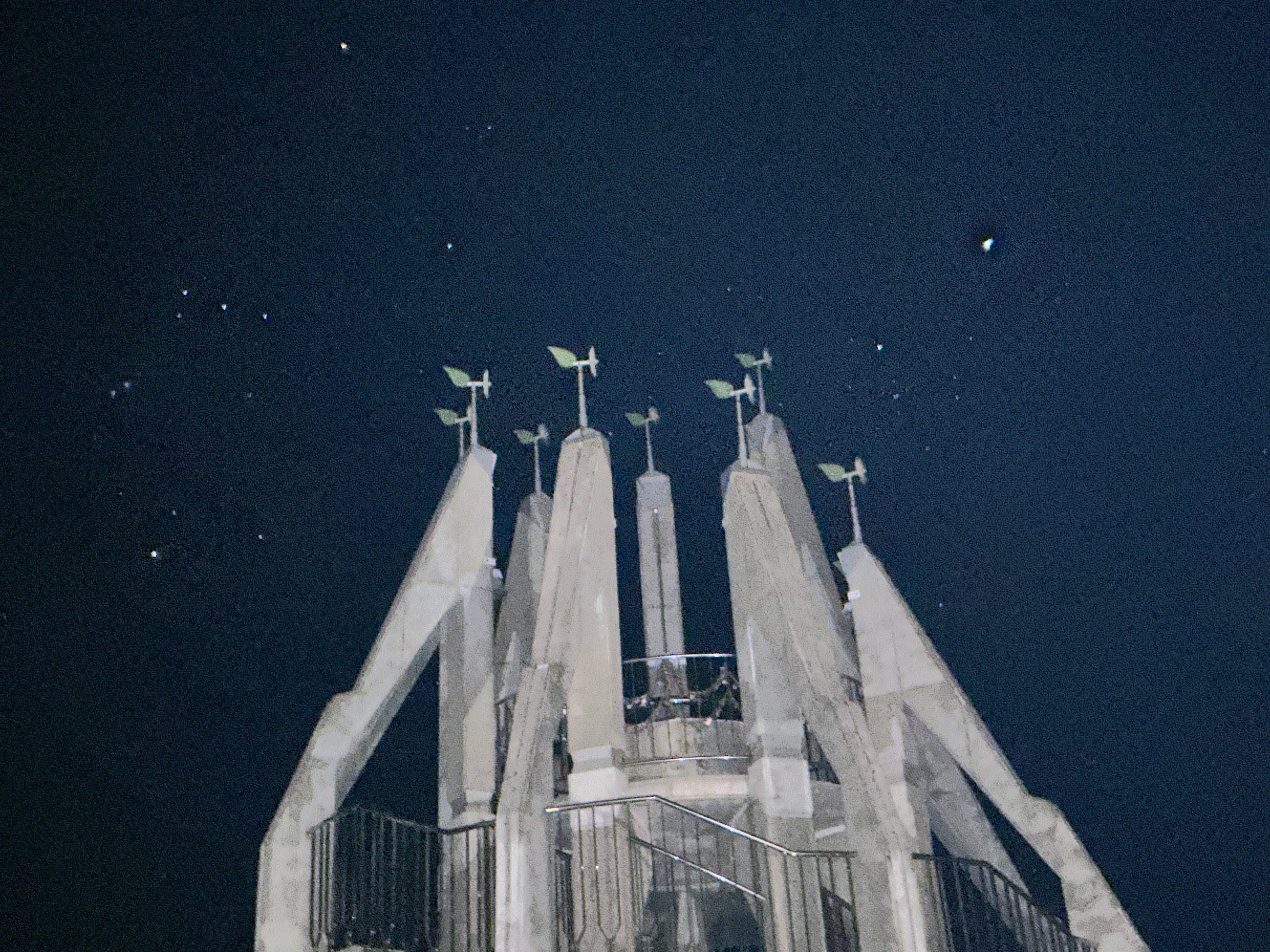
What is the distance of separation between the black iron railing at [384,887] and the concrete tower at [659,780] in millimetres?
30

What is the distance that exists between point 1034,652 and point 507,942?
1277 centimetres

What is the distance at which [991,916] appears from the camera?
1338 centimetres

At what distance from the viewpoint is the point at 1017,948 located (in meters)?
15.7

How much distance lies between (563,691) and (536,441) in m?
5.70

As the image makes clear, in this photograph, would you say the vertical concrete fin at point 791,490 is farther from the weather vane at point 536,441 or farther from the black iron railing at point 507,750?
the black iron railing at point 507,750

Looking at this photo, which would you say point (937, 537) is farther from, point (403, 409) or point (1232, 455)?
point (403, 409)

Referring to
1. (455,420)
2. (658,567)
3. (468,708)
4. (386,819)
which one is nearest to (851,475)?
(658,567)

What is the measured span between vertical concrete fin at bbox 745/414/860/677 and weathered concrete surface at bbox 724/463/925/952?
0.52 meters

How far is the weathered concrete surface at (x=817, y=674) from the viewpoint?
12.4m

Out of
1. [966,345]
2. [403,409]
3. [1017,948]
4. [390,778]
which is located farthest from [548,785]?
[966,345]

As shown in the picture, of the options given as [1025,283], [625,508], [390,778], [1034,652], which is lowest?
[390,778]

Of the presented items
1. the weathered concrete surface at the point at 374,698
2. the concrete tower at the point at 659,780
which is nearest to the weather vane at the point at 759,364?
the concrete tower at the point at 659,780

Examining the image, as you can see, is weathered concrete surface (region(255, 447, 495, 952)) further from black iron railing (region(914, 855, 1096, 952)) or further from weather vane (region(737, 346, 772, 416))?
black iron railing (region(914, 855, 1096, 952))

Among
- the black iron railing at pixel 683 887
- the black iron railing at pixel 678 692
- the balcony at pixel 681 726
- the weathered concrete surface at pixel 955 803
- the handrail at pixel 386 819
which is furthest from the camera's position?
the black iron railing at pixel 678 692
